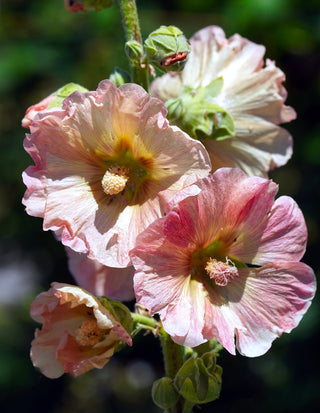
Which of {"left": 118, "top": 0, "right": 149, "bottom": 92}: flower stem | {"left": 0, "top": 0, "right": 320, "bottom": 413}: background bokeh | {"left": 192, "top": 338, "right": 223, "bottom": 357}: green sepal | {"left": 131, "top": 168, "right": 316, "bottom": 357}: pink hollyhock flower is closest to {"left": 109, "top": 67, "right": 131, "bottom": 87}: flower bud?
{"left": 118, "top": 0, "right": 149, "bottom": 92}: flower stem

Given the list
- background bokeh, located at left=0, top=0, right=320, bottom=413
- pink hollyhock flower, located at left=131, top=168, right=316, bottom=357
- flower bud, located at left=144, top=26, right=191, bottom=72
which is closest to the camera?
pink hollyhock flower, located at left=131, top=168, right=316, bottom=357

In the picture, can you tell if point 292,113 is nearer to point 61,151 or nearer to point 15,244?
point 61,151

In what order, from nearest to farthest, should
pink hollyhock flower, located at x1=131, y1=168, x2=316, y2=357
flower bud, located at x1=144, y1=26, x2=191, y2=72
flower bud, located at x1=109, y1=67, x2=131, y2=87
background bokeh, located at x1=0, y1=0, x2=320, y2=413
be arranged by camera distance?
pink hollyhock flower, located at x1=131, y1=168, x2=316, y2=357, flower bud, located at x1=144, y1=26, x2=191, y2=72, flower bud, located at x1=109, y1=67, x2=131, y2=87, background bokeh, located at x1=0, y1=0, x2=320, y2=413

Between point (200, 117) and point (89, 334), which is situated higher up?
point (200, 117)

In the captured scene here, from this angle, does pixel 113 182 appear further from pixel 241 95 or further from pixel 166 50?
pixel 241 95

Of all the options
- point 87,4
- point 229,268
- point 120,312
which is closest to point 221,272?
point 229,268

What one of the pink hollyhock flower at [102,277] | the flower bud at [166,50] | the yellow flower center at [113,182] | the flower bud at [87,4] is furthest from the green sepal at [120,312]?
the flower bud at [87,4]

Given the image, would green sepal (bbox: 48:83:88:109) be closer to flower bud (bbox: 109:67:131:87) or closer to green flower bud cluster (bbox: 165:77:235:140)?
flower bud (bbox: 109:67:131:87)
